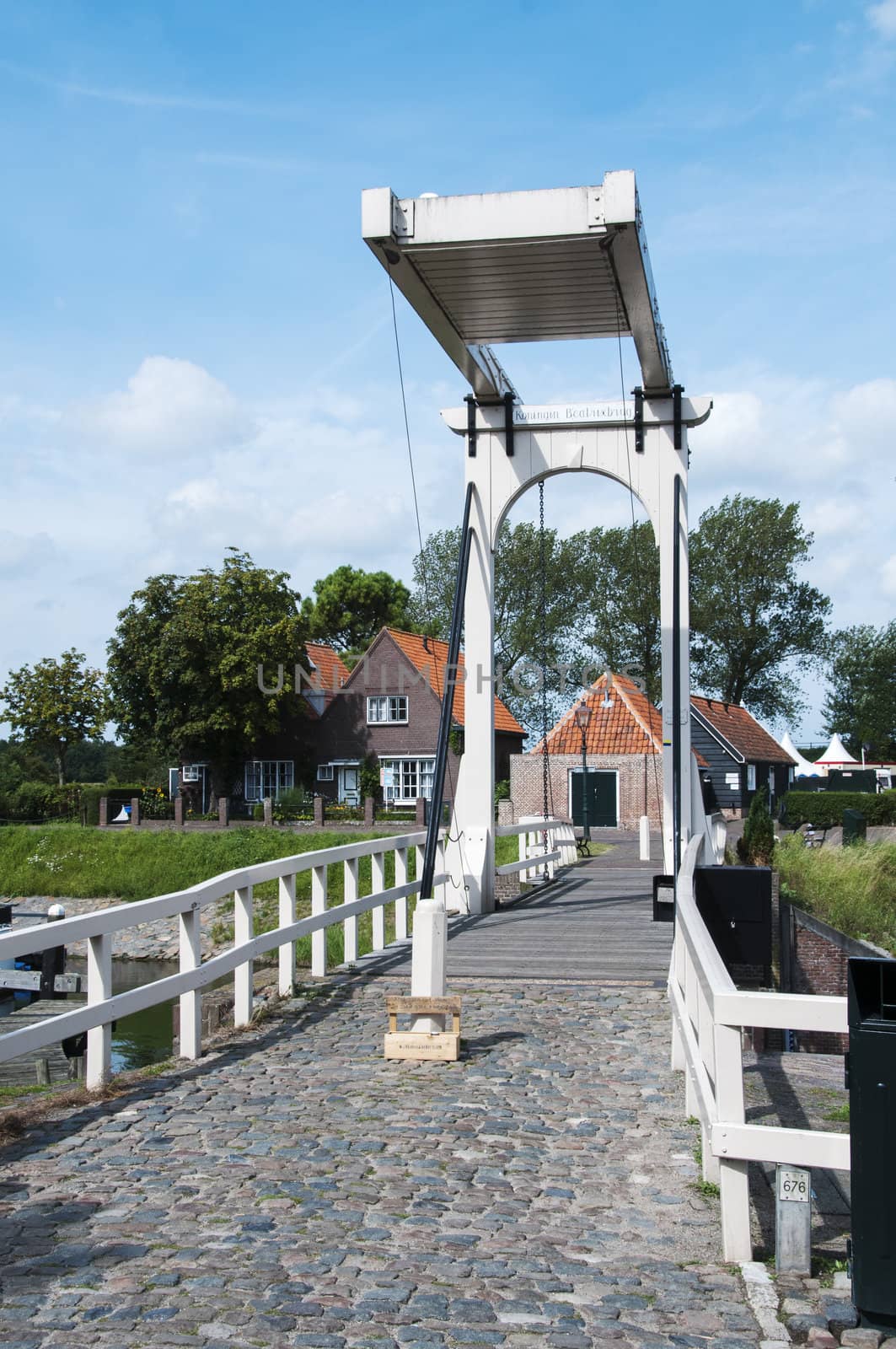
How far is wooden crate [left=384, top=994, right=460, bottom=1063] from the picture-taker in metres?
6.97

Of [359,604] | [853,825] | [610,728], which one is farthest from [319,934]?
[359,604]

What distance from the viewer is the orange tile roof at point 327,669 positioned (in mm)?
46000

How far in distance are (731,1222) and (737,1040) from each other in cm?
59

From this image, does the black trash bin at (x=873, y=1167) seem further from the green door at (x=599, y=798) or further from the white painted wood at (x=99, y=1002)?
the green door at (x=599, y=798)

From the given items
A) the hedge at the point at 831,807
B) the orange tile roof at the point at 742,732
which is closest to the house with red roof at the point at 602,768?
the orange tile roof at the point at 742,732

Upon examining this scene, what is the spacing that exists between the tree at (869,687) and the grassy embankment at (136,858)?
49.9m

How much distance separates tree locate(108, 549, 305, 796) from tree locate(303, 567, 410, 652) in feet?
60.0

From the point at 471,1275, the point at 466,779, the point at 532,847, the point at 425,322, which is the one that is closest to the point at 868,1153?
the point at 471,1275

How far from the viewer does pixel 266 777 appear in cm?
4625

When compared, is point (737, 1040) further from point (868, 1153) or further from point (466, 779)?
point (466, 779)

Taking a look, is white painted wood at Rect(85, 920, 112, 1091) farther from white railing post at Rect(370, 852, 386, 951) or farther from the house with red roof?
the house with red roof

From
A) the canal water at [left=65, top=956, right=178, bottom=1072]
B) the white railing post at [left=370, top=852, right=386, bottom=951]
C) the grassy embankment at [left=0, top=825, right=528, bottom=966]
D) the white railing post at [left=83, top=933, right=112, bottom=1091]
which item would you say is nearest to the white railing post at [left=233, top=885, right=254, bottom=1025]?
the white railing post at [left=83, top=933, right=112, bottom=1091]

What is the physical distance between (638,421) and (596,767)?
90.1 feet

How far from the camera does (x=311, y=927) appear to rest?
9047 millimetres
